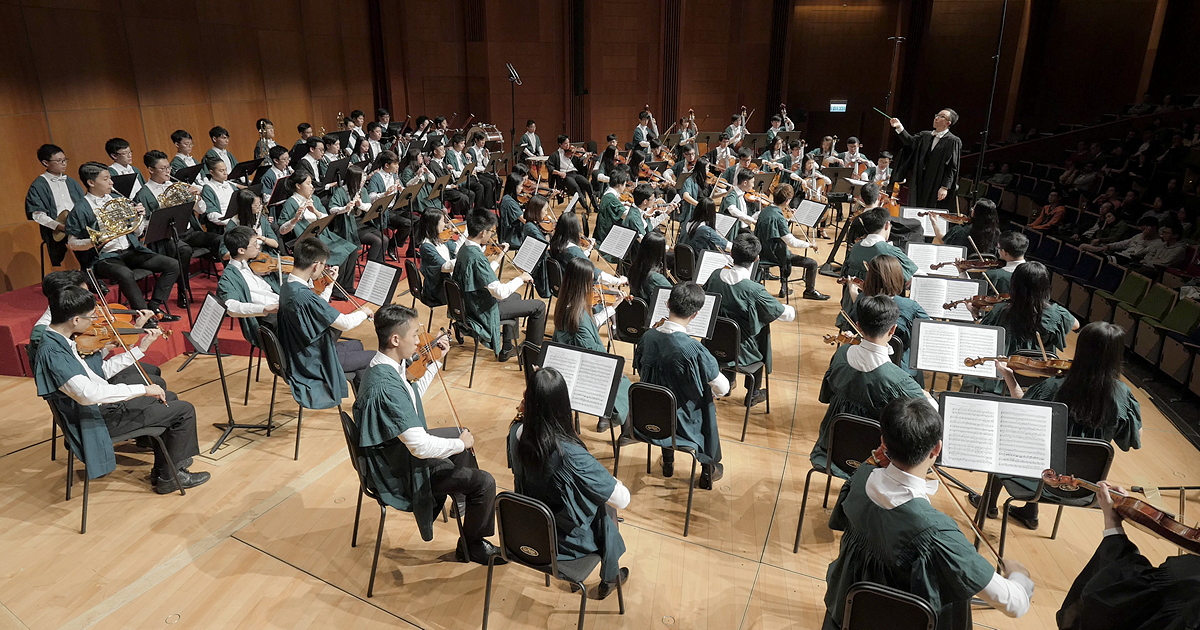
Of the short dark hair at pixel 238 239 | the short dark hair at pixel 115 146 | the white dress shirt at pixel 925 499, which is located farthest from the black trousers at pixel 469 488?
the short dark hair at pixel 115 146

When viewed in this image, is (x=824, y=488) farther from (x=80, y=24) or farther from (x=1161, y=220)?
(x=80, y=24)

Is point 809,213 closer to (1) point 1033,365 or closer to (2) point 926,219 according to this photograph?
(2) point 926,219

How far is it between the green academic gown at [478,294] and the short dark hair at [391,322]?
103 inches

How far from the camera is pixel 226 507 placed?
15.2ft

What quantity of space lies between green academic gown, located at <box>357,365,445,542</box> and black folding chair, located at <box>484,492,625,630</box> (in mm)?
642

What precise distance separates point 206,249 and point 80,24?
13.0ft

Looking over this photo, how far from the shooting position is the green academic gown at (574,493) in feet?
10.3

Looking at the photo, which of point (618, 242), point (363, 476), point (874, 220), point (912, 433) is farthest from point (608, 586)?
point (874, 220)

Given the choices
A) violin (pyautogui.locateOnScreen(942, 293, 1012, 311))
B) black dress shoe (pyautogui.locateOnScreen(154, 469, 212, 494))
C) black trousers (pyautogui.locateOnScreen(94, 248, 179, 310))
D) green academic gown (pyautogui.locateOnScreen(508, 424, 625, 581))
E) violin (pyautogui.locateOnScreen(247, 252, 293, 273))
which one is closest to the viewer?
green academic gown (pyautogui.locateOnScreen(508, 424, 625, 581))

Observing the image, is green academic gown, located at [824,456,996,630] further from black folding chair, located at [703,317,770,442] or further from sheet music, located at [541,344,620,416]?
black folding chair, located at [703,317,770,442]

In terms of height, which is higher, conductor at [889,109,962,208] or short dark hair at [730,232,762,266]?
→ conductor at [889,109,962,208]

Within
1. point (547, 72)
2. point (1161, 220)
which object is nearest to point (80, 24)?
point (547, 72)

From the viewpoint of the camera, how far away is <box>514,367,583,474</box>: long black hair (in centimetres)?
303

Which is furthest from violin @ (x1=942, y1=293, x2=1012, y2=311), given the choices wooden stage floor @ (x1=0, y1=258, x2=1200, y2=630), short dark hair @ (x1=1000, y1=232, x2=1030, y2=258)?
wooden stage floor @ (x1=0, y1=258, x2=1200, y2=630)
